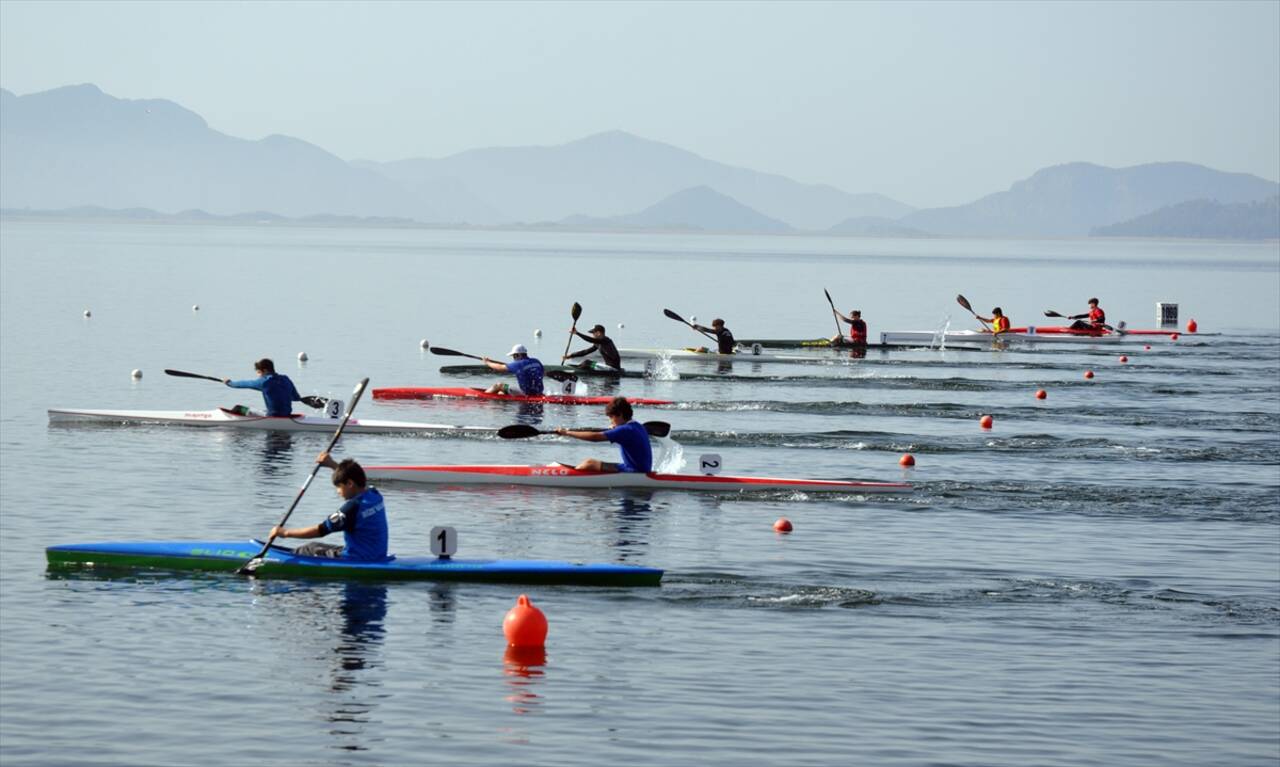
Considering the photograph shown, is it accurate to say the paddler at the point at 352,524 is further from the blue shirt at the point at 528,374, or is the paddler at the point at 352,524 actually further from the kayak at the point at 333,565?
the blue shirt at the point at 528,374

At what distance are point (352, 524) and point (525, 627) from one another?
276 cm

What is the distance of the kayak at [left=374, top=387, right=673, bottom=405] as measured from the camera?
116 feet

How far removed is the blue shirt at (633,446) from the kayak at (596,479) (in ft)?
0.40

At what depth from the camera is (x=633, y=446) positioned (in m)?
24.7

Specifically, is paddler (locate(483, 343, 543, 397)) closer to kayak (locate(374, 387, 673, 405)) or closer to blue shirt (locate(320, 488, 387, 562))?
kayak (locate(374, 387, 673, 405))

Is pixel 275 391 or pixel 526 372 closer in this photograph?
pixel 275 391

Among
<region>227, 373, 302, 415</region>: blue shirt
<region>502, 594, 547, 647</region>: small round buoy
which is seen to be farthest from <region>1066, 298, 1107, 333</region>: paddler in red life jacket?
<region>502, 594, 547, 647</region>: small round buoy

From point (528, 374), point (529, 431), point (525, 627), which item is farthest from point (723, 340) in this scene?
point (525, 627)

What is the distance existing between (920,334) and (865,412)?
2224 cm

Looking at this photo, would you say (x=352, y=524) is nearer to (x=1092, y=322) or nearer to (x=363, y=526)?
(x=363, y=526)

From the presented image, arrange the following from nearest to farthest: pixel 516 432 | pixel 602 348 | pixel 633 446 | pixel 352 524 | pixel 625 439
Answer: pixel 352 524
pixel 516 432
pixel 625 439
pixel 633 446
pixel 602 348

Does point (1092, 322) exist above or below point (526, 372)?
above

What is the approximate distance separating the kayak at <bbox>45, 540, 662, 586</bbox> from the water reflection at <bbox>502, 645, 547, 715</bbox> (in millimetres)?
2313

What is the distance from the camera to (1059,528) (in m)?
22.7
